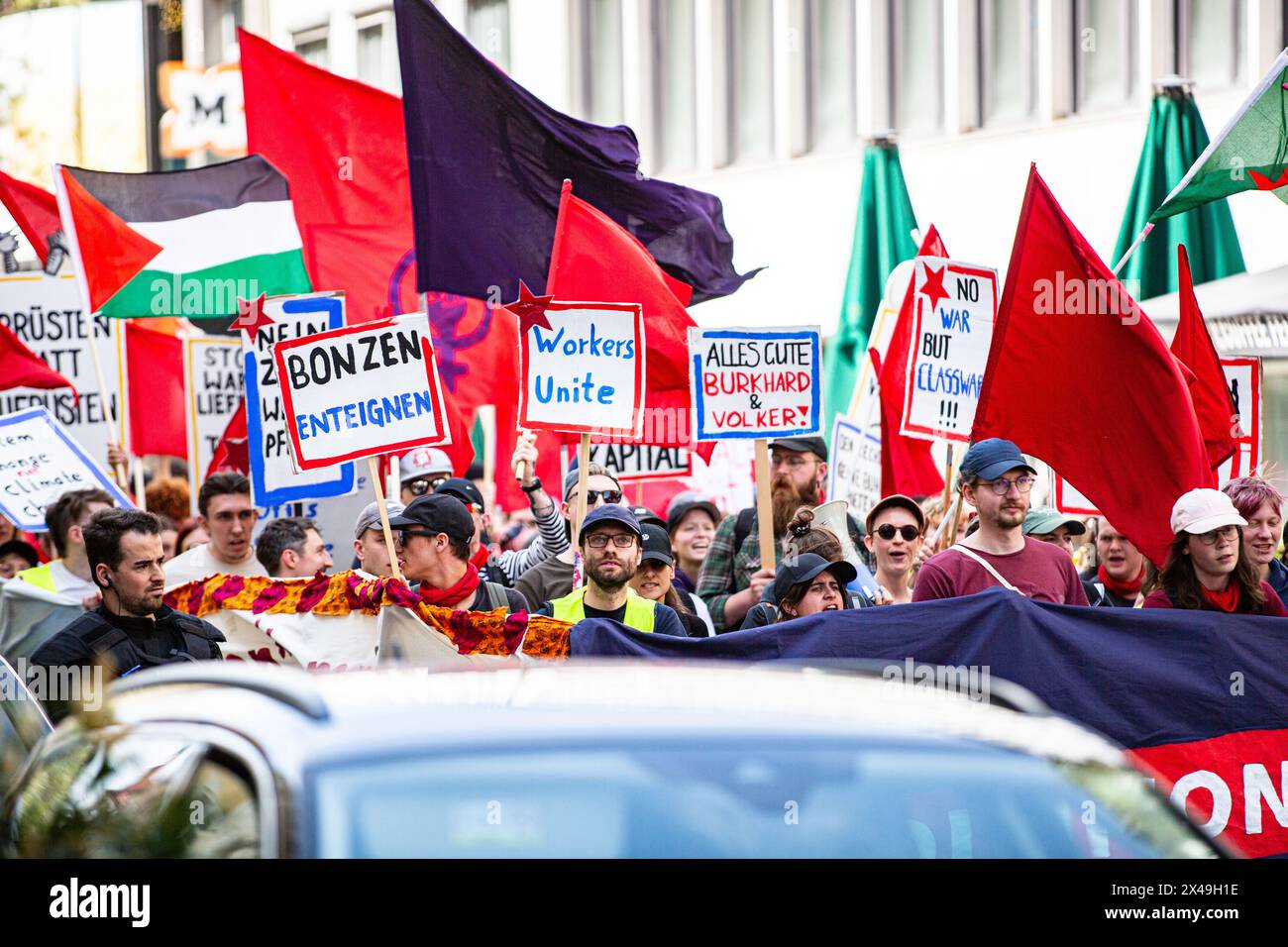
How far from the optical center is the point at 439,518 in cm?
738

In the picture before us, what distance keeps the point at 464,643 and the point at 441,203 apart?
3.88 metres

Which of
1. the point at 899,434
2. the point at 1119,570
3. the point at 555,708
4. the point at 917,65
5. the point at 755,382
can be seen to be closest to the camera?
the point at 555,708

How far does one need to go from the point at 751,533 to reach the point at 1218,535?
2.79m

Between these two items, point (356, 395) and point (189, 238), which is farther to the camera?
point (189, 238)

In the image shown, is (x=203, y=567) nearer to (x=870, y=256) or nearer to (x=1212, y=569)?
(x=1212, y=569)

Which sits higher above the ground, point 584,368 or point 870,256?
point 870,256

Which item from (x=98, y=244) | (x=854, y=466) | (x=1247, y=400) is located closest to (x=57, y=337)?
(x=98, y=244)

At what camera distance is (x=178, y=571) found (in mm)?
9633

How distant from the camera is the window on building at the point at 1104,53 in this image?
1994 centimetres

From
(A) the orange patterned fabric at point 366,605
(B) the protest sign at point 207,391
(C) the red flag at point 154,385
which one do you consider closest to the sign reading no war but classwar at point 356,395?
(A) the orange patterned fabric at point 366,605

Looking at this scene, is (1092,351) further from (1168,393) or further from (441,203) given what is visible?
(441,203)

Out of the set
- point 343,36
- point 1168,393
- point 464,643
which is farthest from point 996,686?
point 343,36

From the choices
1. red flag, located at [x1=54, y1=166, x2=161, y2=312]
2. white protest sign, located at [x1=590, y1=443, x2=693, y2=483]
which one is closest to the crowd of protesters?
white protest sign, located at [x1=590, y1=443, x2=693, y2=483]

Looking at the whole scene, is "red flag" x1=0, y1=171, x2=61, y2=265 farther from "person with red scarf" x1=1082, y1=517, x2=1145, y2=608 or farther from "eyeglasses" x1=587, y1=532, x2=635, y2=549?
"person with red scarf" x1=1082, y1=517, x2=1145, y2=608
